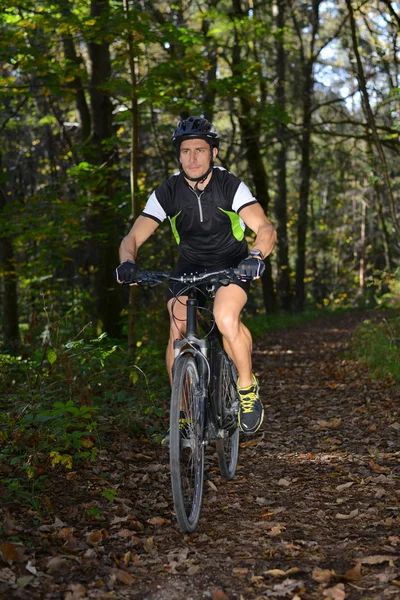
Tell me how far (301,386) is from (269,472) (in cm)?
438

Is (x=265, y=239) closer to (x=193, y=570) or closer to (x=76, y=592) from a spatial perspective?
(x=193, y=570)

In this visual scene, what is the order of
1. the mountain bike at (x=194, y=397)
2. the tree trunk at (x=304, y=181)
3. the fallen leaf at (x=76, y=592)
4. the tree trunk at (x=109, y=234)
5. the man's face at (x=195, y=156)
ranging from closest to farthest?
1. the fallen leaf at (x=76, y=592)
2. the mountain bike at (x=194, y=397)
3. the man's face at (x=195, y=156)
4. the tree trunk at (x=109, y=234)
5. the tree trunk at (x=304, y=181)

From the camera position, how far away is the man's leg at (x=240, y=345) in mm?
4836

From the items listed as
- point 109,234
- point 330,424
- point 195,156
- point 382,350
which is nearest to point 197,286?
point 195,156

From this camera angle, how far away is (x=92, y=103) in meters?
12.7

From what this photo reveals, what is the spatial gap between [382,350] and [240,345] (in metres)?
6.15

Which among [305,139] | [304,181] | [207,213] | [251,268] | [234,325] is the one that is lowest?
[234,325]

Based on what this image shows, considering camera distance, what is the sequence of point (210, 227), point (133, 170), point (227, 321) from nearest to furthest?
point (227, 321) → point (210, 227) → point (133, 170)

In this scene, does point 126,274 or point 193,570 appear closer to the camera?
point 193,570

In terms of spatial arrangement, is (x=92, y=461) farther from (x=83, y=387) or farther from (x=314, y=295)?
(x=314, y=295)

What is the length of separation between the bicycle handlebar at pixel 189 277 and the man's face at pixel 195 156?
938 mm

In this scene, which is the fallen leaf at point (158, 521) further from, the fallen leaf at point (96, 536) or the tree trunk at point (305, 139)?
the tree trunk at point (305, 139)

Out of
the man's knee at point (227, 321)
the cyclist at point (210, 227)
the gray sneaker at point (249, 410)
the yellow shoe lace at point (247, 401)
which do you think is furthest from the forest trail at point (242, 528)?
the man's knee at point (227, 321)

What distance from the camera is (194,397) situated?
453cm
